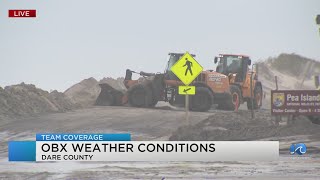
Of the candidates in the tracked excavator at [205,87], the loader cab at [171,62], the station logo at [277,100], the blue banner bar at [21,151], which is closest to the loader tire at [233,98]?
the tracked excavator at [205,87]

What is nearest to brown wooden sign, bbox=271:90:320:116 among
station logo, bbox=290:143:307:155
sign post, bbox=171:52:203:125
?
sign post, bbox=171:52:203:125

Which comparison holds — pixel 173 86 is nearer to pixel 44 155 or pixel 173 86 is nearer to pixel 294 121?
pixel 294 121

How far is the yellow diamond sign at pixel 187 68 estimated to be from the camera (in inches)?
907

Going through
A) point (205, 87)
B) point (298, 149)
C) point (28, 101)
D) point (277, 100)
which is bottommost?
point (298, 149)

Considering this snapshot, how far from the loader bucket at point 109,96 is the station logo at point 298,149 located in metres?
19.3

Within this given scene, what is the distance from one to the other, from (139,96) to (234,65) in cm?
517

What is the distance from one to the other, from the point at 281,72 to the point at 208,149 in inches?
2817

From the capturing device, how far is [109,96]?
3522 cm

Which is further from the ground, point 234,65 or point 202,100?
point 234,65

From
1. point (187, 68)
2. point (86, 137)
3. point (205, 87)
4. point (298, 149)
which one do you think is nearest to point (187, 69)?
point (187, 68)

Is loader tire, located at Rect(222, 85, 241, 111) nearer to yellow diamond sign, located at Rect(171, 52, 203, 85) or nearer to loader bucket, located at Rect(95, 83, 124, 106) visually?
loader bucket, located at Rect(95, 83, 124, 106)

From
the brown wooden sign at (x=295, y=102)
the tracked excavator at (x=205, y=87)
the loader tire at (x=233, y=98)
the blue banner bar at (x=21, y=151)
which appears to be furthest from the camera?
the loader tire at (x=233, y=98)

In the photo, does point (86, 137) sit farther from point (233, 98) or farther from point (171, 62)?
point (233, 98)

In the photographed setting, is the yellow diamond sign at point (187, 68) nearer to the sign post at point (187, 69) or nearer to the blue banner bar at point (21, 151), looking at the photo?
the sign post at point (187, 69)
